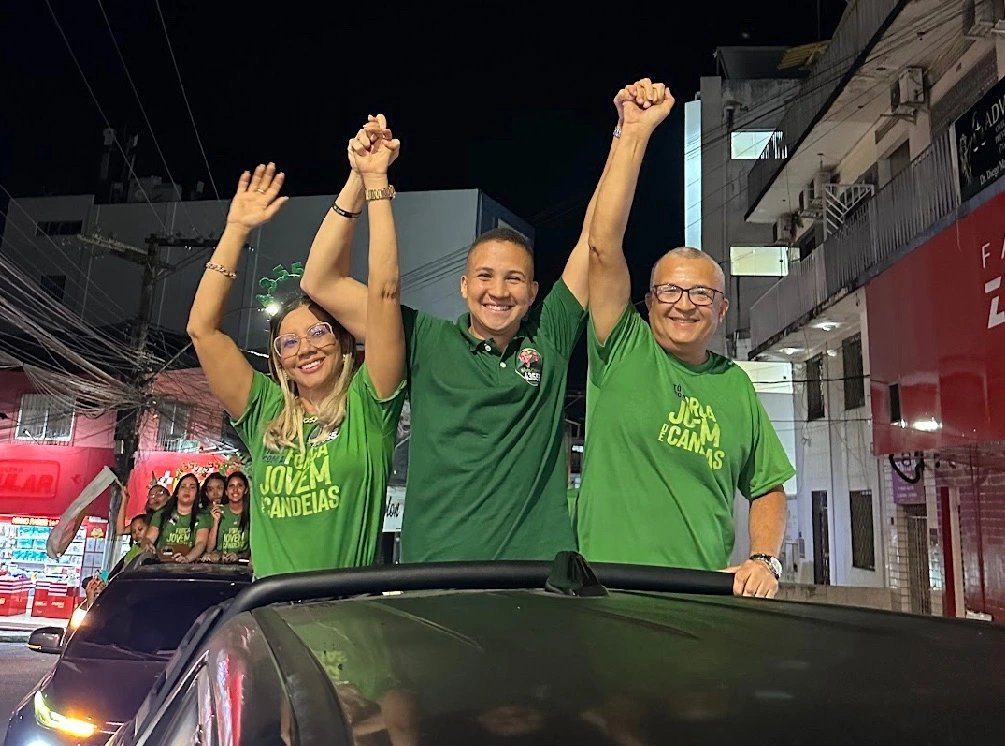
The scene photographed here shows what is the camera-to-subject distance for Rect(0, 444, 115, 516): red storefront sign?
766 inches

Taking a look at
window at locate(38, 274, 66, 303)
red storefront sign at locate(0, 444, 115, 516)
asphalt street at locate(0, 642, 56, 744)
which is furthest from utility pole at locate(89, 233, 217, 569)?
window at locate(38, 274, 66, 303)

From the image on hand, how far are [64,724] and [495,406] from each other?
325 centimetres

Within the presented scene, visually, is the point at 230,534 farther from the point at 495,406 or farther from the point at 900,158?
the point at 900,158

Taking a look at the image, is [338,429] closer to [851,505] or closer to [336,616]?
[336,616]

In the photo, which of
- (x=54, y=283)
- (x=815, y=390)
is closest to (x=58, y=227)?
(x=54, y=283)

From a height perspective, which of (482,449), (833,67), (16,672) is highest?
(833,67)

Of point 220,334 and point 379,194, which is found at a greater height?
point 379,194

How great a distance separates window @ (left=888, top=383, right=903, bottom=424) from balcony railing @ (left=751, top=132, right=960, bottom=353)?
197cm

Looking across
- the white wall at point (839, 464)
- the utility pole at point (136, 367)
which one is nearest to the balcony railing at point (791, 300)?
the white wall at point (839, 464)

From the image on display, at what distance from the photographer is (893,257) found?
11711 mm

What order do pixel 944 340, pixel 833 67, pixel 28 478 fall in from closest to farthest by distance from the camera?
pixel 944 340, pixel 833 67, pixel 28 478

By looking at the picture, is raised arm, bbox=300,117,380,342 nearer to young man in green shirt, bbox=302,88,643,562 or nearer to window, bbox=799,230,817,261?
young man in green shirt, bbox=302,88,643,562

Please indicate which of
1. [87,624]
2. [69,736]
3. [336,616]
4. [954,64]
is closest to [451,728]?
[336,616]

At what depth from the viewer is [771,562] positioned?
2.47m
